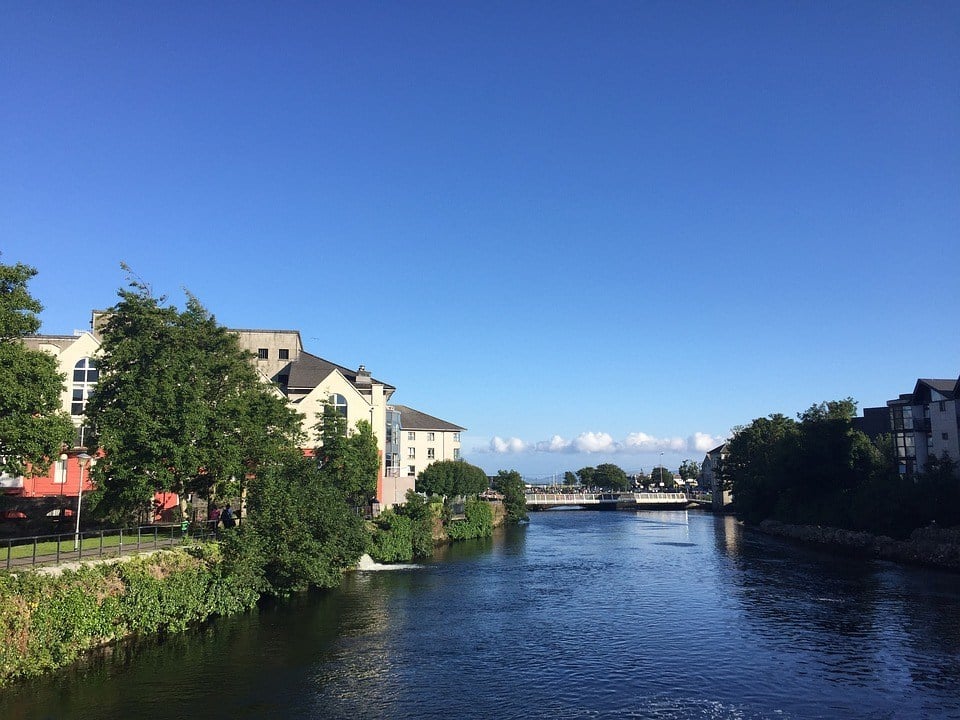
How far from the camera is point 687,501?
156250 millimetres

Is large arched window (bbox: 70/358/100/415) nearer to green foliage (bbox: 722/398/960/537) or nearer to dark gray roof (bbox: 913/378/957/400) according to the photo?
green foliage (bbox: 722/398/960/537)

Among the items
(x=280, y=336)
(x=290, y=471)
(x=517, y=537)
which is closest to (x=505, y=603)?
(x=290, y=471)

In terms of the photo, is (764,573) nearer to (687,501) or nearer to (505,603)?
(505,603)

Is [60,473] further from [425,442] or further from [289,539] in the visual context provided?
[425,442]

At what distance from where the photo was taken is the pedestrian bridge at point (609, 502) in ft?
500

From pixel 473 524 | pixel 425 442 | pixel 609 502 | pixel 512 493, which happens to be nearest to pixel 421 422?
pixel 425 442

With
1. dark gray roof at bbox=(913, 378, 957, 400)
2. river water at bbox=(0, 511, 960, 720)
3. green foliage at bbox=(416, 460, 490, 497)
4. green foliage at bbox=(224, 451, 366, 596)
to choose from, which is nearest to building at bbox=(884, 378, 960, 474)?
dark gray roof at bbox=(913, 378, 957, 400)

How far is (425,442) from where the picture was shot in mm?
110938

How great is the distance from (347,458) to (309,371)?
24.7 metres

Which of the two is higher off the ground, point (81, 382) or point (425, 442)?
point (81, 382)

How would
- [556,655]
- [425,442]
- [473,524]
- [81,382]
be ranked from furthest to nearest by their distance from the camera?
[425,442] → [473,524] → [81,382] → [556,655]

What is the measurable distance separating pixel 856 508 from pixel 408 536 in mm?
46386

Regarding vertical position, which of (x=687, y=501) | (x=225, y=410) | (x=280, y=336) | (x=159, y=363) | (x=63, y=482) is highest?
(x=280, y=336)

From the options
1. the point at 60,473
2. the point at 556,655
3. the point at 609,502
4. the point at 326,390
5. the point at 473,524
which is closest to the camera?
the point at 556,655
